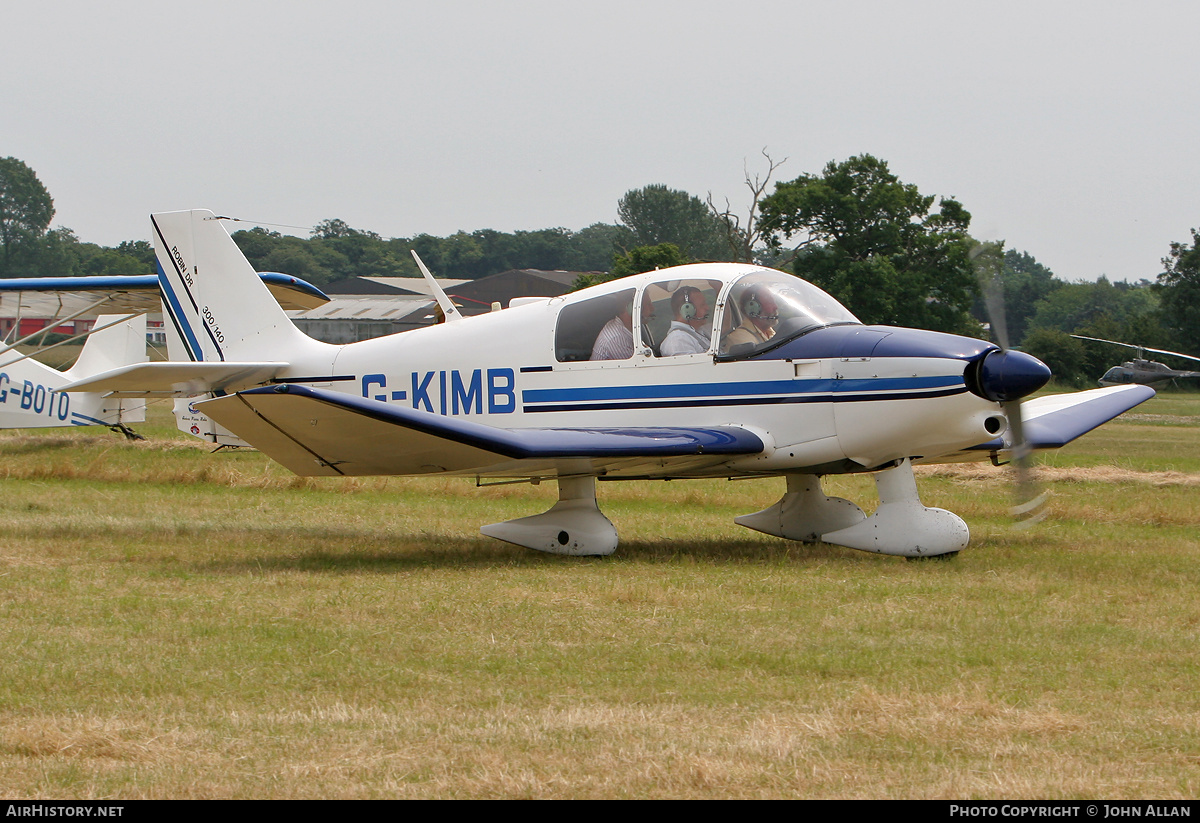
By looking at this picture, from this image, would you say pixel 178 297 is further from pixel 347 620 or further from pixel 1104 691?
pixel 1104 691

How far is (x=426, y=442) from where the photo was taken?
29.6 feet

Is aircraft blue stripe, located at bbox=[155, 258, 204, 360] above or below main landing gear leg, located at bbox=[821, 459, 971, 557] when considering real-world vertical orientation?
above

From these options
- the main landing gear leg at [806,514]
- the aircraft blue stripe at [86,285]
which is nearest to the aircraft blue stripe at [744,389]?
the main landing gear leg at [806,514]

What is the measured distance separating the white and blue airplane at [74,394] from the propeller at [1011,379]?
16.4 m

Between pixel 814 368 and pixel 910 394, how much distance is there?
0.78 m

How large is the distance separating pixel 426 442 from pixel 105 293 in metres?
8.47

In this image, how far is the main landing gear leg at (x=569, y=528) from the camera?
9.84 m

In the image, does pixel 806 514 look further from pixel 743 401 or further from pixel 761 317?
pixel 761 317

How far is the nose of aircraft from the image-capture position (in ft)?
28.3

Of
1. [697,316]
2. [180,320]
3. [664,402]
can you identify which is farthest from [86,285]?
[697,316]

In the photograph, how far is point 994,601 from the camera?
24.6 ft

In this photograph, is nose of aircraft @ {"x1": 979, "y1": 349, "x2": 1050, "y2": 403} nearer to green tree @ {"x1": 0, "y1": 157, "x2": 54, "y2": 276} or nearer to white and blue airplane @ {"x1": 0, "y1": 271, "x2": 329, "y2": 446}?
white and blue airplane @ {"x1": 0, "y1": 271, "x2": 329, "y2": 446}

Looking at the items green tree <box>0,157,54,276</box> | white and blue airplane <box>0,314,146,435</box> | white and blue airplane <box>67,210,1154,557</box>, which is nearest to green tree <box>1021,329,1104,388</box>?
white and blue airplane <box>0,314,146,435</box>

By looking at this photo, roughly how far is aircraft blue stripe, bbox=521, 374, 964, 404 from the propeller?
0.29m
